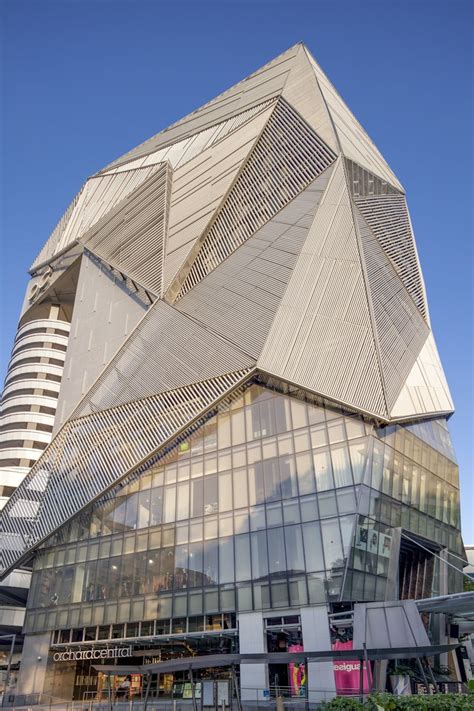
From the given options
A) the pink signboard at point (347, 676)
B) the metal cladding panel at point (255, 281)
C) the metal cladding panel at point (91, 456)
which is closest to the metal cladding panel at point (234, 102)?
the metal cladding panel at point (255, 281)

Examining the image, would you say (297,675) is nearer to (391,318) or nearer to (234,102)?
(391,318)

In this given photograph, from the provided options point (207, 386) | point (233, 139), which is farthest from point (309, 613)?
point (233, 139)

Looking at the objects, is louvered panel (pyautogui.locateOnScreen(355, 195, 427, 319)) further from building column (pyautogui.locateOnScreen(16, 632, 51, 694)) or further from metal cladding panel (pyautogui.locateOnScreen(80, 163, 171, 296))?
building column (pyautogui.locateOnScreen(16, 632, 51, 694))

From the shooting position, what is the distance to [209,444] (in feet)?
116

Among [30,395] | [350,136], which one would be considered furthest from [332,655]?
[30,395]

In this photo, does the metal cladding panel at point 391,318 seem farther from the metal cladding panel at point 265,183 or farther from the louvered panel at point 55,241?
A: the louvered panel at point 55,241

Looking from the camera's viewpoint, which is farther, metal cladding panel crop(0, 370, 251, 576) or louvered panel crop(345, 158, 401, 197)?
louvered panel crop(345, 158, 401, 197)

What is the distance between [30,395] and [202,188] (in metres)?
34.5

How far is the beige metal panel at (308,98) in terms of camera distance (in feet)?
131

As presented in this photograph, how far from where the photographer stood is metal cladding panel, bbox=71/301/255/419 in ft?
114

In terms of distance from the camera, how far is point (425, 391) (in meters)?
35.0

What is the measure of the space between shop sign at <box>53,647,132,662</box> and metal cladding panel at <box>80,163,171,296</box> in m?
24.0

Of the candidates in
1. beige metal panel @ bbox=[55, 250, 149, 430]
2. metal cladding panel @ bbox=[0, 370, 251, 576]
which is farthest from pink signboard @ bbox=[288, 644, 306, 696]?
beige metal panel @ bbox=[55, 250, 149, 430]

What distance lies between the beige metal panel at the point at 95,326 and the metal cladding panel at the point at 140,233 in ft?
5.69
